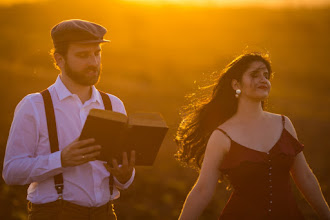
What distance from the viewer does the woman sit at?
334 cm

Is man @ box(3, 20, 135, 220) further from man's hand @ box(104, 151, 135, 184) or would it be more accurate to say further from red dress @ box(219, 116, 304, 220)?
red dress @ box(219, 116, 304, 220)

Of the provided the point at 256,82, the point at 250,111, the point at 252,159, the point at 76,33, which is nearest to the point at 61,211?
the point at 76,33

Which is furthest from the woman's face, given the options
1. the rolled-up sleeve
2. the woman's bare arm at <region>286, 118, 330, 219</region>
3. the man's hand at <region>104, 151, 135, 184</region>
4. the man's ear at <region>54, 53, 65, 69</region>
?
the rolled-up sleeve

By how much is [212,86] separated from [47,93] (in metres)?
1.36

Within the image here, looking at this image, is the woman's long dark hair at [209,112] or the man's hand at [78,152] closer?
the man's hand at [78,152]

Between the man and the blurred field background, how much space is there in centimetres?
85

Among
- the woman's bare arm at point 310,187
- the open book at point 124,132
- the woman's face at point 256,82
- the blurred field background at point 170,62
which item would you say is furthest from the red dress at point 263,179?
the blurred field background at point 170,62

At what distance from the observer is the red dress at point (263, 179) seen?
131 inches

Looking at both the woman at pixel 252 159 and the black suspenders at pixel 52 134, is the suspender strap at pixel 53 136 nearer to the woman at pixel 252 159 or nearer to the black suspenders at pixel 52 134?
the black suspenders at pixel 52 134

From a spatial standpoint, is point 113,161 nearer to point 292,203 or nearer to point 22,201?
point 292,203

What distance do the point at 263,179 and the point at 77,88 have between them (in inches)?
57.9

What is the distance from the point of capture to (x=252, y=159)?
3318 mm

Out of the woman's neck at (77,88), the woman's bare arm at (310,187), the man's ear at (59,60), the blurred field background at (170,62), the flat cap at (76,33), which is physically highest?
the flat cap at (76,33)

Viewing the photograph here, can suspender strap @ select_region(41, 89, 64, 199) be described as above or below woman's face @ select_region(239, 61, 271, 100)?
below
